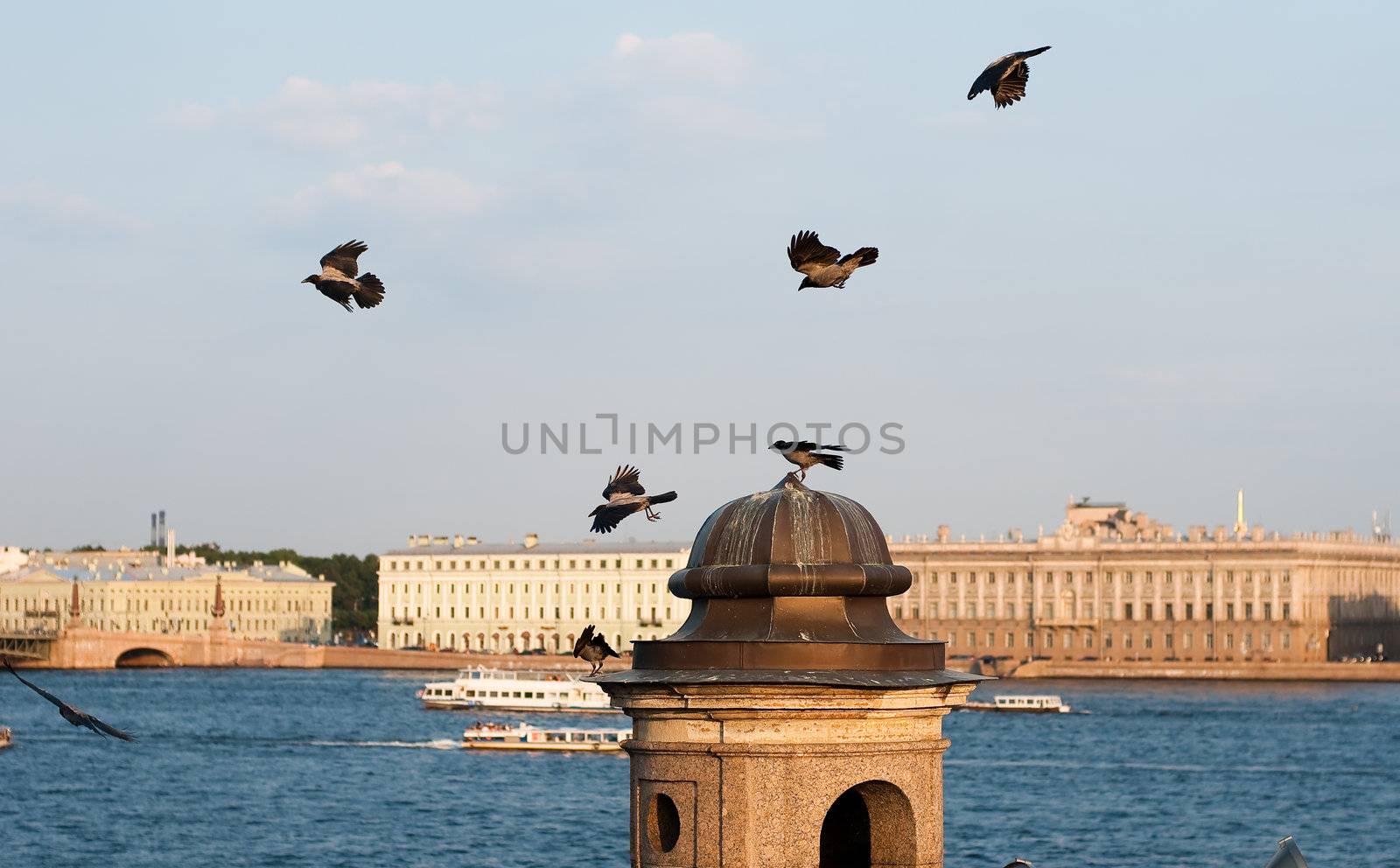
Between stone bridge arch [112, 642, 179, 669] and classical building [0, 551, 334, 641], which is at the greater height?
classical building [0, 551, 334, 641]

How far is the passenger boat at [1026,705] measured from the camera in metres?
82.6

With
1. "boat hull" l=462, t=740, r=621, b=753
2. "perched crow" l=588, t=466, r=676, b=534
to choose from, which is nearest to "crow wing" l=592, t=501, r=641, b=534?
"perched crow" l=588, t=466, r=676, b=534

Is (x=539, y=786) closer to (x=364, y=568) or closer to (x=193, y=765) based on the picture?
(x=193, y=765)

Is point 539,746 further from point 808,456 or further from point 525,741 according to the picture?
point 808,456

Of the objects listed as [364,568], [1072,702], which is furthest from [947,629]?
[364,568]

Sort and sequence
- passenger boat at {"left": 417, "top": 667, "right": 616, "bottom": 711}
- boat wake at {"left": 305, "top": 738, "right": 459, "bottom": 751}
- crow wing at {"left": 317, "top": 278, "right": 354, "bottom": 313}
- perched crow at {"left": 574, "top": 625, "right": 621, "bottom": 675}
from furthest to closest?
passenger boat at {"left": 417, "top": 667, "right": 616, "bottom": 711} < boat wake at {"left": 305, "top": 738, "right": 459, "bottom": 751} < perched crow at {"left": 574, "top": 625, "right": 621, "bottom": 675} < crow wing at {"left": 317, "top": 278, "right": 354, "bottom": 313}

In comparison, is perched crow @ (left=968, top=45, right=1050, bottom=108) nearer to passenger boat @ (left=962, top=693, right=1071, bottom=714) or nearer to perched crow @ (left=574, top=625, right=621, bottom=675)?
→ perched crow @ (left=574, top=625, right=621, bottom=675)

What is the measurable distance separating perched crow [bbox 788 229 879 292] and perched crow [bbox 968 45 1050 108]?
100cm

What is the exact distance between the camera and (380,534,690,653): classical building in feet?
397

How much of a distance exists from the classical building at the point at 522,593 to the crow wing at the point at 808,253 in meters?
109

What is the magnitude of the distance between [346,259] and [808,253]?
2086mm

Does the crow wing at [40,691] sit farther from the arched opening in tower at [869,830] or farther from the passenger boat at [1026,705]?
the passenger boat at [1026,705]

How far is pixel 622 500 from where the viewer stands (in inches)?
295

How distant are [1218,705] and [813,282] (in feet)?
267
